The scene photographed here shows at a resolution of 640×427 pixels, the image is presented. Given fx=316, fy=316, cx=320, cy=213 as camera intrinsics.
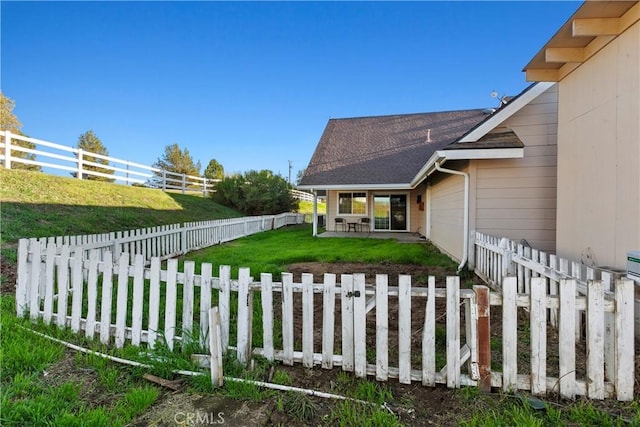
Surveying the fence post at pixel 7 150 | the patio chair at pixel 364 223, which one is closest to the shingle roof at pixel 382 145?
the patio chair at pixel 364 223

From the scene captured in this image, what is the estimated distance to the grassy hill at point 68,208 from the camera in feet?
23.1

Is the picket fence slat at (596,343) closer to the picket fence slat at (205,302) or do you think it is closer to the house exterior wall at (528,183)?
the picket fence slat at (205,302)

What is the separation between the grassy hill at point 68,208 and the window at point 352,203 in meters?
6.87

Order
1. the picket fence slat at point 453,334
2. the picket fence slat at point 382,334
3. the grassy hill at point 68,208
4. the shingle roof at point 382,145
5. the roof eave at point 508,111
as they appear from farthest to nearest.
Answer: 1. the shingle roof at point 382,145
2. the grassy hill at point 68,208
3. the roof eave at point 508,111
4. the picket fence slat at point 382,334
5. the picket fence slat at point 453,334

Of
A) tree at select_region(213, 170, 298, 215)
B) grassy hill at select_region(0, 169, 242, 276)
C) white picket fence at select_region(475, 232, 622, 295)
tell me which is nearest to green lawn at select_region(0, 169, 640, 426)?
white picket fence at select_region(475, 232, 622, 295)

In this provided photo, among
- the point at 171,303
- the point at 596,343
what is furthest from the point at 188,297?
the point at 596,343

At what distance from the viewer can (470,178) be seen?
21.3ft

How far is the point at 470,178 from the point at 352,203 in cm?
896

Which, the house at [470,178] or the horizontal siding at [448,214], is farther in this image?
the horizontal siding at [448,214]

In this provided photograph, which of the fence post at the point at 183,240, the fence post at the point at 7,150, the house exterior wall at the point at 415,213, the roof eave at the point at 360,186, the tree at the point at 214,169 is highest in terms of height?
the tree at the point at 214,169

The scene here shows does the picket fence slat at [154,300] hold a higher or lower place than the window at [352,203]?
lower

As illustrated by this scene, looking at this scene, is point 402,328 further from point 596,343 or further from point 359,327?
point 596,343

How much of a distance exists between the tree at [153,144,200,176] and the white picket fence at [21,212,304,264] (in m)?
31.4

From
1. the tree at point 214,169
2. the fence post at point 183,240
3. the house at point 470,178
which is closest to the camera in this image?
the house at point 470,178
